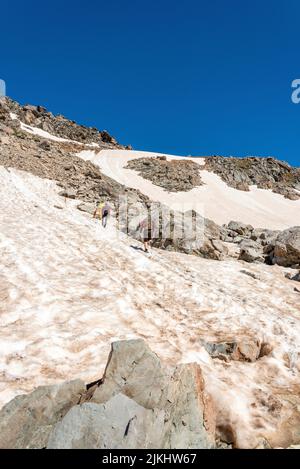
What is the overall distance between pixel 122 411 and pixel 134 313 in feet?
14.3

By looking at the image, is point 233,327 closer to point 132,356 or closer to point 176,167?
point 132,356

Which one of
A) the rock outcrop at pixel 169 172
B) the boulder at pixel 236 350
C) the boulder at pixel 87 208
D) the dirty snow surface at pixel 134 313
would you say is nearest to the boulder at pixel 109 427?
the dirty snow surface at pixel 134 313

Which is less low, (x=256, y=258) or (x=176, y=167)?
(x=176, y=167)

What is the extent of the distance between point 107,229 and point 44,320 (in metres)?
11.0

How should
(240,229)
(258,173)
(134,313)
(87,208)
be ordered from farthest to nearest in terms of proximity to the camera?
(258,173) → (240,229) → (87,208) → (134,313)

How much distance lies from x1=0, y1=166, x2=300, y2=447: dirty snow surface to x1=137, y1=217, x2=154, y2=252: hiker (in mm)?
722

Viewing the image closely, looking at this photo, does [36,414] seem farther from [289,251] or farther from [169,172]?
[169,172]

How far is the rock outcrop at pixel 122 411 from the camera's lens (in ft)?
10.9

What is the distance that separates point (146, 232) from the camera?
15273 mm

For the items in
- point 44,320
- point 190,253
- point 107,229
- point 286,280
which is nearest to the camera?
point 44,320

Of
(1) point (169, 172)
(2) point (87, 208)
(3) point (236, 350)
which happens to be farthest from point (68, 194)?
(1) point (169, 172)

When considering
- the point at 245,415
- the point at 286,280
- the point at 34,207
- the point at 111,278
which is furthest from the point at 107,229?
the point at 245,415

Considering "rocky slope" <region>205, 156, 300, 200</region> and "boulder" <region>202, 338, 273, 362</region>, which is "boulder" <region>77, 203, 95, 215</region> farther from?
"rocky slope" <region>205, 156, 300, 200</region>

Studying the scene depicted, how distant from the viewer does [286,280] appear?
526 inches
